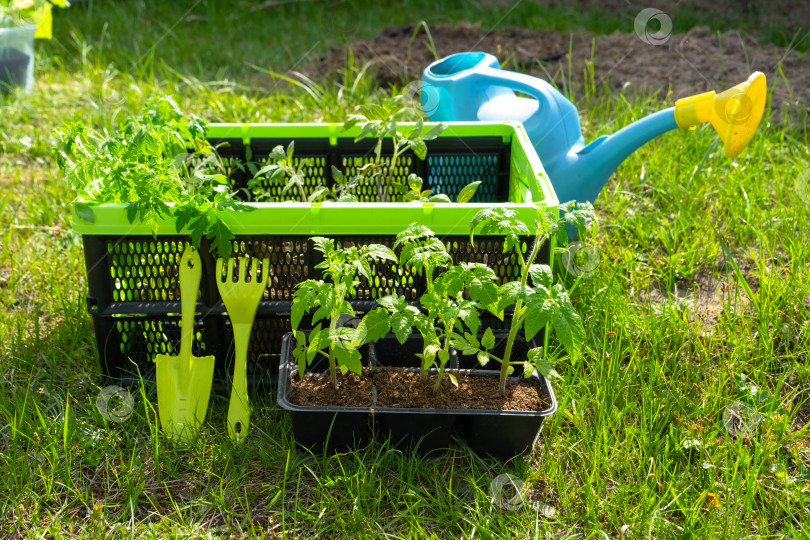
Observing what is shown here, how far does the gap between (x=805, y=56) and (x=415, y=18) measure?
6.38 feet

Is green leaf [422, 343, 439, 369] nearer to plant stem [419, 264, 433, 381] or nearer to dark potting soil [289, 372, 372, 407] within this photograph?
plant stem [419, 264, 433, 381]

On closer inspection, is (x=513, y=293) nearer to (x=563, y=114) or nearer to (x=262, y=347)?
(x=262, y=347)

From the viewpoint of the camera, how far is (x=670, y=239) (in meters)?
2.32

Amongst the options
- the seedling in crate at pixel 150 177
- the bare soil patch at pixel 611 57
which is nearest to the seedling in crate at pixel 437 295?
the seedling in crate at pixel 150 177

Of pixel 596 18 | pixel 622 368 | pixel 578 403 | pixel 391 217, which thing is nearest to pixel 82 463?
pixel 391 217

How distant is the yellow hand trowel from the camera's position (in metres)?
1.65

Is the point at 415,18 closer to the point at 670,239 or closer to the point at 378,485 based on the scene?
the point at 670,239
